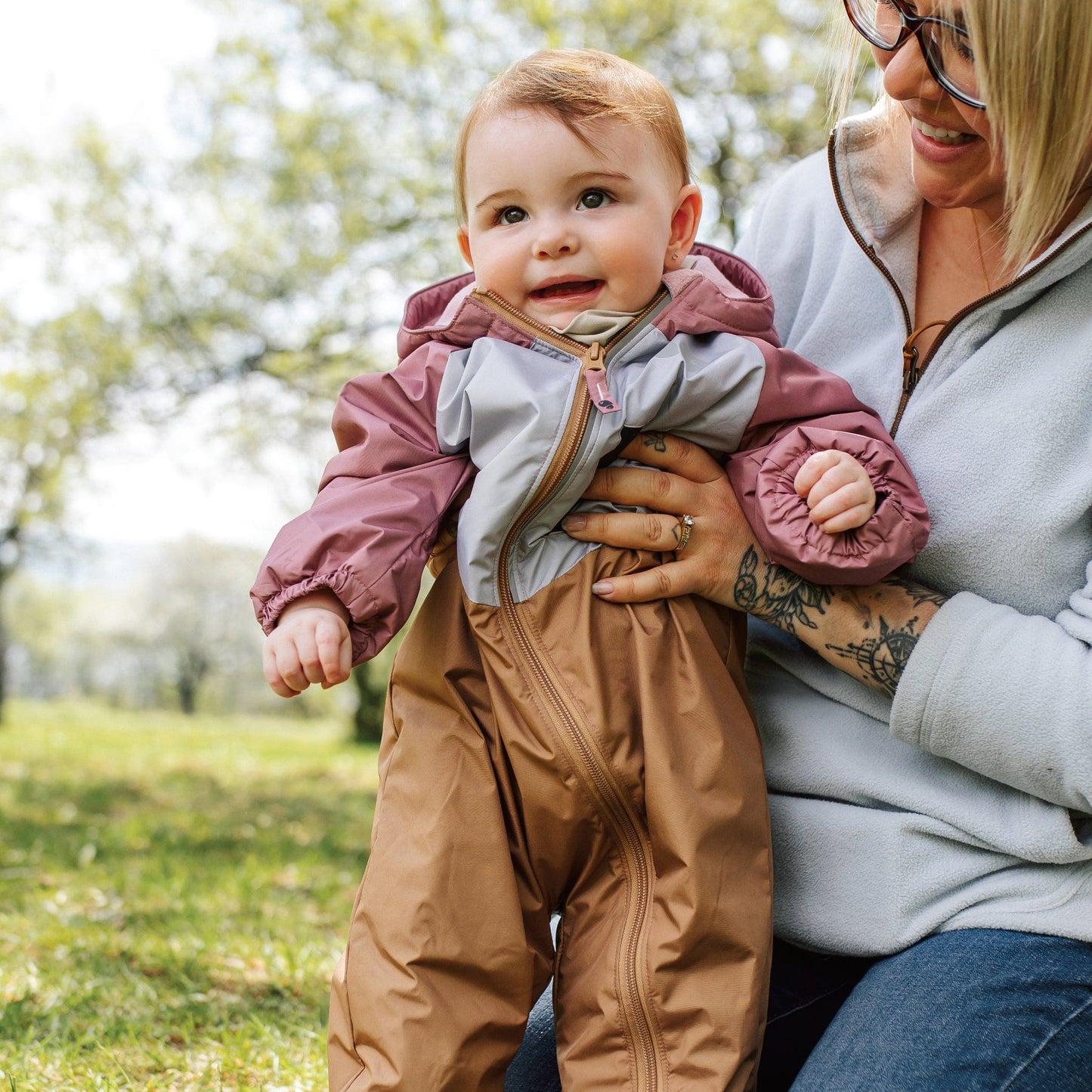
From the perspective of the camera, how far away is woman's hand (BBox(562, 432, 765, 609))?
1.80 m

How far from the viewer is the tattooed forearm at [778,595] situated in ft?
6.11

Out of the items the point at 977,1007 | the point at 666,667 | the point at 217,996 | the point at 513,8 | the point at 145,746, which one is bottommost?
the point at 145,746

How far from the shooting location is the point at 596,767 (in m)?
1.72

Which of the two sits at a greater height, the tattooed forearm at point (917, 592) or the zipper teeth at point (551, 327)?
the zipper teeth at point (551, 327)

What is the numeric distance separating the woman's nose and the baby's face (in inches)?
15.3

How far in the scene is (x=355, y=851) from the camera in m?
5.10

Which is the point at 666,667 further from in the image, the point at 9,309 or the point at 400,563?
the point at 9,309

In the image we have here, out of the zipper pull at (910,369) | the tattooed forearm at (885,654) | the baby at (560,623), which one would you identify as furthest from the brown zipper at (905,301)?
the tattooed forearm at (885,654)

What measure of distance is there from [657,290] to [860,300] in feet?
1.36

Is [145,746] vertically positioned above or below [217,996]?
below

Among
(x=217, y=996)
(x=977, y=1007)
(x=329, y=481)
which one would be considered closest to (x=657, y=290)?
(x=329, y=481)

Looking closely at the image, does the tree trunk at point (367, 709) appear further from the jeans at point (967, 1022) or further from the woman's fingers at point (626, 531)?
the jeans at point (967, 1022)

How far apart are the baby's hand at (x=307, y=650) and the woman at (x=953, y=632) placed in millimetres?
413

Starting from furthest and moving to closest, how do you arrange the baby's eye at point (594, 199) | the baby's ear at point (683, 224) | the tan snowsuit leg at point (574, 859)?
the baby's ear at point (683, 224) < the baby's eye at point (594, 199) < the tan snowsuit leg at point (574, 859)
